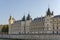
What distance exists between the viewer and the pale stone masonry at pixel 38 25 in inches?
1910

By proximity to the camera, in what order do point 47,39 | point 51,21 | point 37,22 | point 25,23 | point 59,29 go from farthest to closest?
point 25,23
point 37,22
point 51,21
point 59,29
point 47,39

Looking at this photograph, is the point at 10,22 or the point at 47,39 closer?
the point at 47,39

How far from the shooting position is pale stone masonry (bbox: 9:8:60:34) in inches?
1910

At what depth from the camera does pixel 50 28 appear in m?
49.4

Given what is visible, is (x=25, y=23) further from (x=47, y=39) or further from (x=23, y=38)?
(x=47, y=39)

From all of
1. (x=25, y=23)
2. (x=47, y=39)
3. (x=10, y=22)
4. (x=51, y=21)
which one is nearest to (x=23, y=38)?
(x=47, y=39)

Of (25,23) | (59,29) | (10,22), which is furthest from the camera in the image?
(10,22)

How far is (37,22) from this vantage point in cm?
5456

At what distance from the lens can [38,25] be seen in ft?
177

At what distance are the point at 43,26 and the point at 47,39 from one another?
1688 cm

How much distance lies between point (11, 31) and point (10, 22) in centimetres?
407

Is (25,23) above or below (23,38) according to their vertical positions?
above

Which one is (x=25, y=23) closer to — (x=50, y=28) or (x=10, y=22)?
(x=10, y=22)

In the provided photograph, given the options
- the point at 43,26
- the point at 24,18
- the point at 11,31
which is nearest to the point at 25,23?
the point at 24,18
